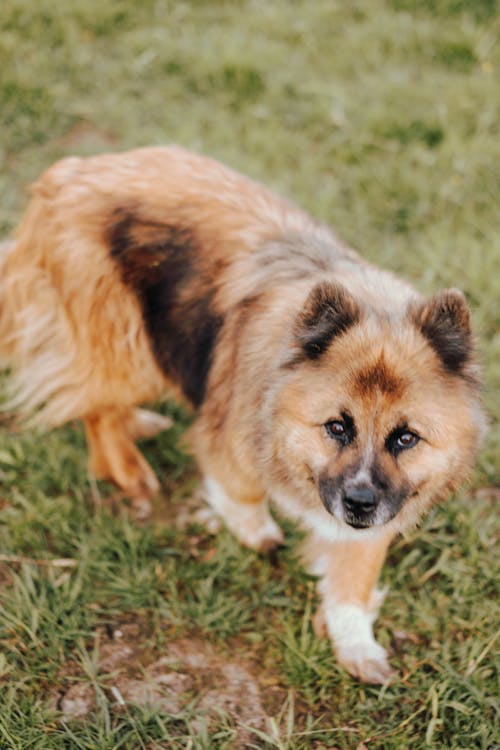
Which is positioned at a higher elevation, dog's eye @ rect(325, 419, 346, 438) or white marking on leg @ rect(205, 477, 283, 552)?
dog's eye @ rect(325, 419, 346, 438)

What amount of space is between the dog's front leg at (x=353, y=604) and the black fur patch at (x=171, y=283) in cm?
91

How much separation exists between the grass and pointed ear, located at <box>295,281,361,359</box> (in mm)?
1270

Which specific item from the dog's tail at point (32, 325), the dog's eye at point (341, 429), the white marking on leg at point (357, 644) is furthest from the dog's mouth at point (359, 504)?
the dog's tail at point (32, 325)

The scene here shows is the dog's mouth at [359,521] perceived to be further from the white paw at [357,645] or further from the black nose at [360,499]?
the white paw at [357,645]

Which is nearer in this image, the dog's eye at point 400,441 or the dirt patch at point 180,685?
the dog's eye at point 400,441

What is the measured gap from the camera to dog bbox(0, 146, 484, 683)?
7.97ft

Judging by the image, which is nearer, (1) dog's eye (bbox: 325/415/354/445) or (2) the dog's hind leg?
(1) dog's eye (bbox: 325/415/354/445)

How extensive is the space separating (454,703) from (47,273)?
95.9 inches

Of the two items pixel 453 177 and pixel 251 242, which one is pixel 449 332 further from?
pixel 453 177

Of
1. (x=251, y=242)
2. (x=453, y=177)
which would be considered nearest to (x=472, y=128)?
(x=453, y=177)

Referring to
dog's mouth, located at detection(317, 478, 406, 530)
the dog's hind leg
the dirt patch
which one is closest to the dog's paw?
the dirt patch

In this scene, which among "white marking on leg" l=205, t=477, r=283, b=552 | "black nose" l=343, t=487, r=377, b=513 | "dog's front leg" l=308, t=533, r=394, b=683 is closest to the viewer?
"black nose" l=343, t=487, r=377, b=513

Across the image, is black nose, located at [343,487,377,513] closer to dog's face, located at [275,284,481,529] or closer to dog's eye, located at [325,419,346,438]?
dog's face, located at [275,284,481,529]

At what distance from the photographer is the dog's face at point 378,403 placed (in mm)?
2389
